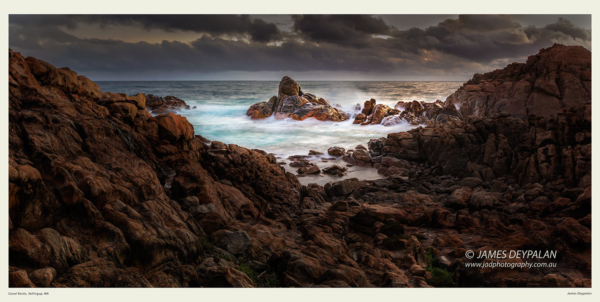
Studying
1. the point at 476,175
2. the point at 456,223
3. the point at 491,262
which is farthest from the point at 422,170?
the point at 491,262

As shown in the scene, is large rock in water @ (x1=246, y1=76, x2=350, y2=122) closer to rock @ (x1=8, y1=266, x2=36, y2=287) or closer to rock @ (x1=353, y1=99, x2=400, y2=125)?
rock @ (x1=353, y1=99, x2=400, y2=125)

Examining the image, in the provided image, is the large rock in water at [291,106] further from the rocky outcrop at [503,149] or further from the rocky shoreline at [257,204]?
the rocky shoreline at [257,204]

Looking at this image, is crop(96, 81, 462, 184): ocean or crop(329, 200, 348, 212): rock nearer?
crop(329, 200, 348, 212): rock

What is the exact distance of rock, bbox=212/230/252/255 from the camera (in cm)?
796

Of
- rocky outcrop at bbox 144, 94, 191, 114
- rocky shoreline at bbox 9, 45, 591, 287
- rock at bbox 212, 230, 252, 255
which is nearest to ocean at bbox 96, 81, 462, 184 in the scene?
rocky outcrop at bbox 144, 94, 191, 114

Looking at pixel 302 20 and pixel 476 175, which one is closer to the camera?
pixel 302 20

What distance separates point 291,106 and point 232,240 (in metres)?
19.7

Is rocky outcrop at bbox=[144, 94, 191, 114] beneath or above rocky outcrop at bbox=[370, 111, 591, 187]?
above

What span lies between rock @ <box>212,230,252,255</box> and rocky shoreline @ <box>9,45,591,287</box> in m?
0.03

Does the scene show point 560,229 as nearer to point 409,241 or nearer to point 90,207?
point 409,241

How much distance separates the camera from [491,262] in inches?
297

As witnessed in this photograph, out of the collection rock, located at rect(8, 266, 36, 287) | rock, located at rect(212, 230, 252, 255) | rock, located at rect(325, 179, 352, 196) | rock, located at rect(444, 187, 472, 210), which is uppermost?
rock, located at rect(8, 266, 36, 287)

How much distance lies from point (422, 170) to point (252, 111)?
13.1 meters

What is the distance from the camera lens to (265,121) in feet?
83.8
